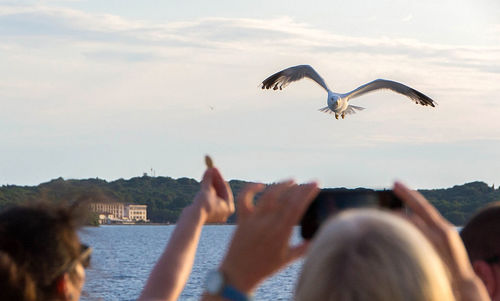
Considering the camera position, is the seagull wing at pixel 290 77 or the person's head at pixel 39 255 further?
the seagull wing at pixel 290 77

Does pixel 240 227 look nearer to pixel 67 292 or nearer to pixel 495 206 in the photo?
pixel 67 292

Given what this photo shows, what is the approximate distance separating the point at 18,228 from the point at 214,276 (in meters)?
0.66

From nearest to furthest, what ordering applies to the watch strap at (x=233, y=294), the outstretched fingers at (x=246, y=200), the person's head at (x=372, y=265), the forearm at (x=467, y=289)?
the person's head at (x=372, y=265), the watch strap at (x=233, y=294), the outstretched fingers at (x=246, y=200), the forearm at (x=467, y=289)

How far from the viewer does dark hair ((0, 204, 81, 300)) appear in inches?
85.0

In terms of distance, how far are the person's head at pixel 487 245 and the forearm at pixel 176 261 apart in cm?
118

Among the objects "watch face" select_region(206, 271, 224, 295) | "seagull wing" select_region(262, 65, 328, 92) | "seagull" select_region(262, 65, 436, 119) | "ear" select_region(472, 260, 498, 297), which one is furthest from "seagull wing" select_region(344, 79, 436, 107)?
"watch face" select_region(206, 271, 224, 295)

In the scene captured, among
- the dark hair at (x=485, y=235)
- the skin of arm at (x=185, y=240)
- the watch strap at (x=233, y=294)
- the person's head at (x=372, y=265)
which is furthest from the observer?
the dark hair at (x=485, y=235)

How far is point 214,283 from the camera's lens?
1771 millimetres

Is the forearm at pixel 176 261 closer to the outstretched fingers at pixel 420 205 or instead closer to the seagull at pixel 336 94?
the outstretched fingers at pixel 420 205

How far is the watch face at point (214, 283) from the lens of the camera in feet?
5.79

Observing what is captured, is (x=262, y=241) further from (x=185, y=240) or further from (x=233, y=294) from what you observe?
(x=185, y=240)

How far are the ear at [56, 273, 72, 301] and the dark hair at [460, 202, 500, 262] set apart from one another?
1.48m

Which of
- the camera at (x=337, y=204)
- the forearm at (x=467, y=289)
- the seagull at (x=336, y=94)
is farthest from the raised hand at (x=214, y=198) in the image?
the seagull at (x=336, y=94)

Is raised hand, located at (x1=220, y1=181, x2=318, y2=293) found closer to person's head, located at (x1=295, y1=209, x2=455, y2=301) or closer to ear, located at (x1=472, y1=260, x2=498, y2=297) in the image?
person's head, located at (x1=295, y1=209, x2=455, y2=301)
